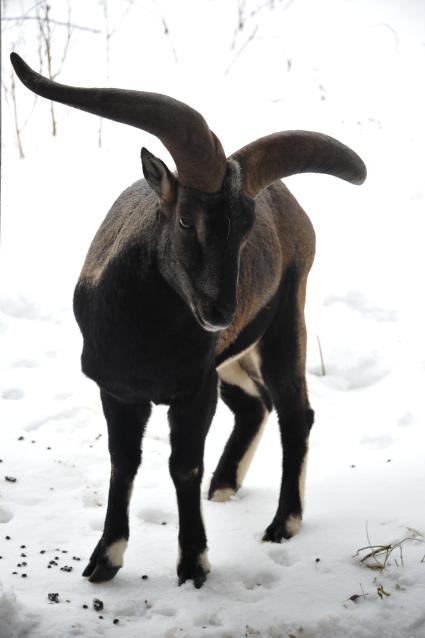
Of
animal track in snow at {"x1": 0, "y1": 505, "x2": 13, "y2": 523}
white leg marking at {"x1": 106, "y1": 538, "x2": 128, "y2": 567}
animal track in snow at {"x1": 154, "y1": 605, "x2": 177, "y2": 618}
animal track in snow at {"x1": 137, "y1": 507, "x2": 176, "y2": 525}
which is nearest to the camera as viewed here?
animal track in snow at {"x1": 154, "y1": 605, "x2": 177, "y2": 618}

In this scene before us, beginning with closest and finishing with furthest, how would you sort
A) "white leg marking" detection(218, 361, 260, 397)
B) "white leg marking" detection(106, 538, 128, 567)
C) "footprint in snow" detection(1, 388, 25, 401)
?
1. "white leg marking" detection(106, 538, 128, 567)
2. "white leg marking" detection(218, 361, 260, 397)
3. "footprint in snow" detection(1, 388, 25, 401)

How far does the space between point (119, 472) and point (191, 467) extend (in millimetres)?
387

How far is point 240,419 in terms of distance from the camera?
5.98m

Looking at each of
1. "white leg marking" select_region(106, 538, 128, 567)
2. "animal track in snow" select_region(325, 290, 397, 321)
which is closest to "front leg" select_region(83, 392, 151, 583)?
"white leg marking" select_region(106, 538, 128, 567)

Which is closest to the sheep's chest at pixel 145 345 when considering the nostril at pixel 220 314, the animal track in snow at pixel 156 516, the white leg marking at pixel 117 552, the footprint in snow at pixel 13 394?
the nostril at pixel 220 314

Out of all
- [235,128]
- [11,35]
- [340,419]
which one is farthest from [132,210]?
[11,35]

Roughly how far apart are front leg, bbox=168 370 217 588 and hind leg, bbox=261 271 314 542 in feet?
2.47

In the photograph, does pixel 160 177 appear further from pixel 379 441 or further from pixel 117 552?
pixel 379 441

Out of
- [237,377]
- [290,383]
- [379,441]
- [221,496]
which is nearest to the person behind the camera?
[290,383]

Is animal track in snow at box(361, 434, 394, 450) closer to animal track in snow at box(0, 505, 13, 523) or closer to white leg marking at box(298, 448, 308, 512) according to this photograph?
white leg marking at box(298, 448, 308, 512)

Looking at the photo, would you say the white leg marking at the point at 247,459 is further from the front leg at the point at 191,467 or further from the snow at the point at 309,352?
the front leg at the point at 191,467

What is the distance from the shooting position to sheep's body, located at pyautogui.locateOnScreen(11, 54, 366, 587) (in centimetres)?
390

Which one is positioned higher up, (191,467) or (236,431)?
(191,467)

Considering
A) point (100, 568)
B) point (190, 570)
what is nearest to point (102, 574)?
point (100, 568)
